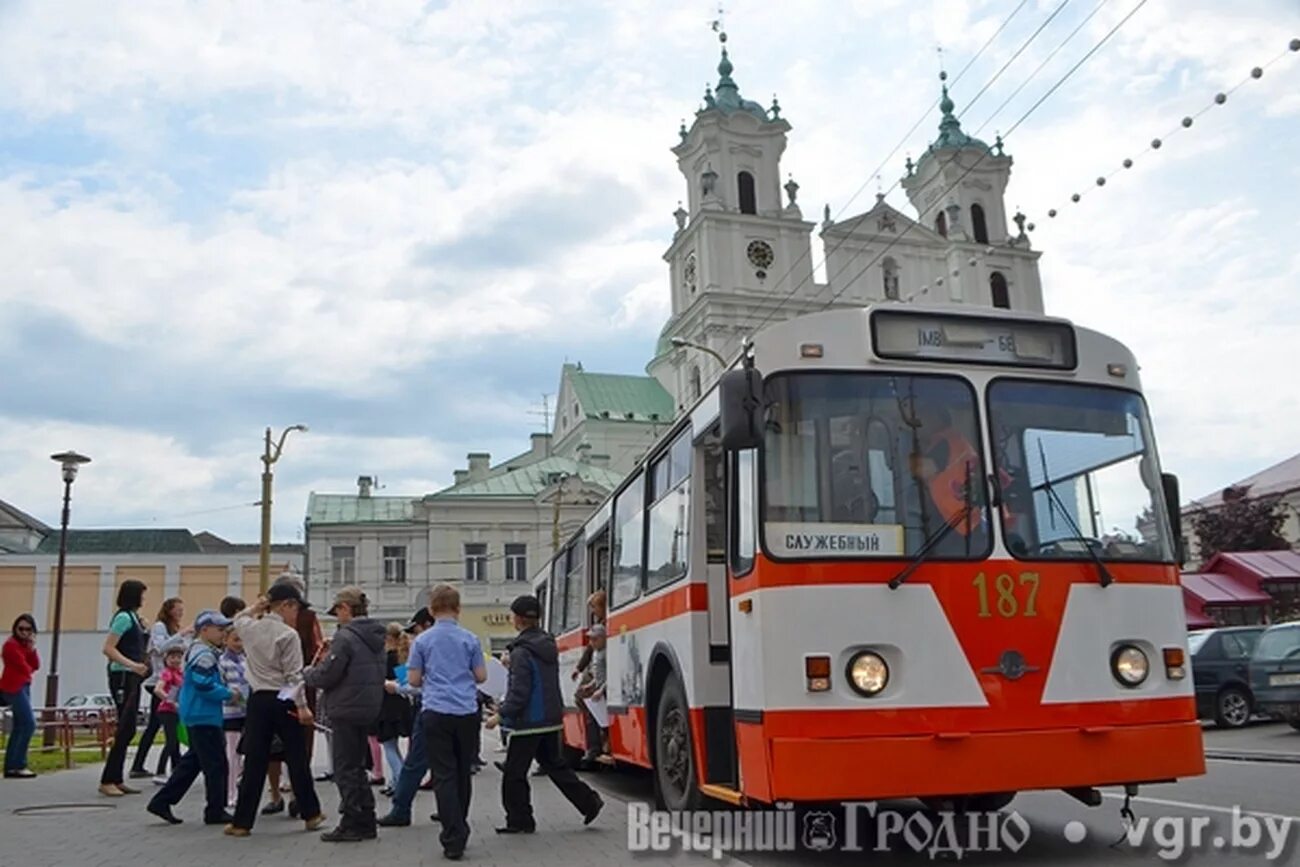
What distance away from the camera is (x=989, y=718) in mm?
7023

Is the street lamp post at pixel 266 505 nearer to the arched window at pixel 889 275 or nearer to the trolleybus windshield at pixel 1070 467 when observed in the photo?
the trolleybus windshield at pixel 1070 467

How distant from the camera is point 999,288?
250 feet

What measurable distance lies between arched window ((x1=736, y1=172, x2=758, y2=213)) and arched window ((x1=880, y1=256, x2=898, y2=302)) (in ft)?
27.7

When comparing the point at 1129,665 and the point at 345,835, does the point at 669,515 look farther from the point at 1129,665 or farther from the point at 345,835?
the point at 1129,665

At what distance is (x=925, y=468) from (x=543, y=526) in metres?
52.8

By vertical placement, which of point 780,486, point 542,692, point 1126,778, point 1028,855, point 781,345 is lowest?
point 1028,855

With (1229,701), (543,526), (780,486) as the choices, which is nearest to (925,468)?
(780,486)

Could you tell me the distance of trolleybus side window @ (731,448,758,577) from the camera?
748 centimetres

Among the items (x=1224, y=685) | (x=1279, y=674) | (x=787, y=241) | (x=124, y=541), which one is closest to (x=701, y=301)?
(x=787, y=241)

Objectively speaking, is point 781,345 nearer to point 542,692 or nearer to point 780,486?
point 780,486

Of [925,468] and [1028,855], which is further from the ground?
[925,468]

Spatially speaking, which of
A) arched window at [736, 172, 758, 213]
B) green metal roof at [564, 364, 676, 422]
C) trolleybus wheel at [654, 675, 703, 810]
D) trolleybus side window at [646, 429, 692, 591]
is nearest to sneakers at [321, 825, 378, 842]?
trolleybus wheel at [654, 675, 703, 810]

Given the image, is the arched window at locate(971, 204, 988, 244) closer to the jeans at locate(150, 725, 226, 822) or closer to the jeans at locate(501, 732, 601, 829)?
the jeans at locate(501, 732, 601, 829)

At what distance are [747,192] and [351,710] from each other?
2617 inches
